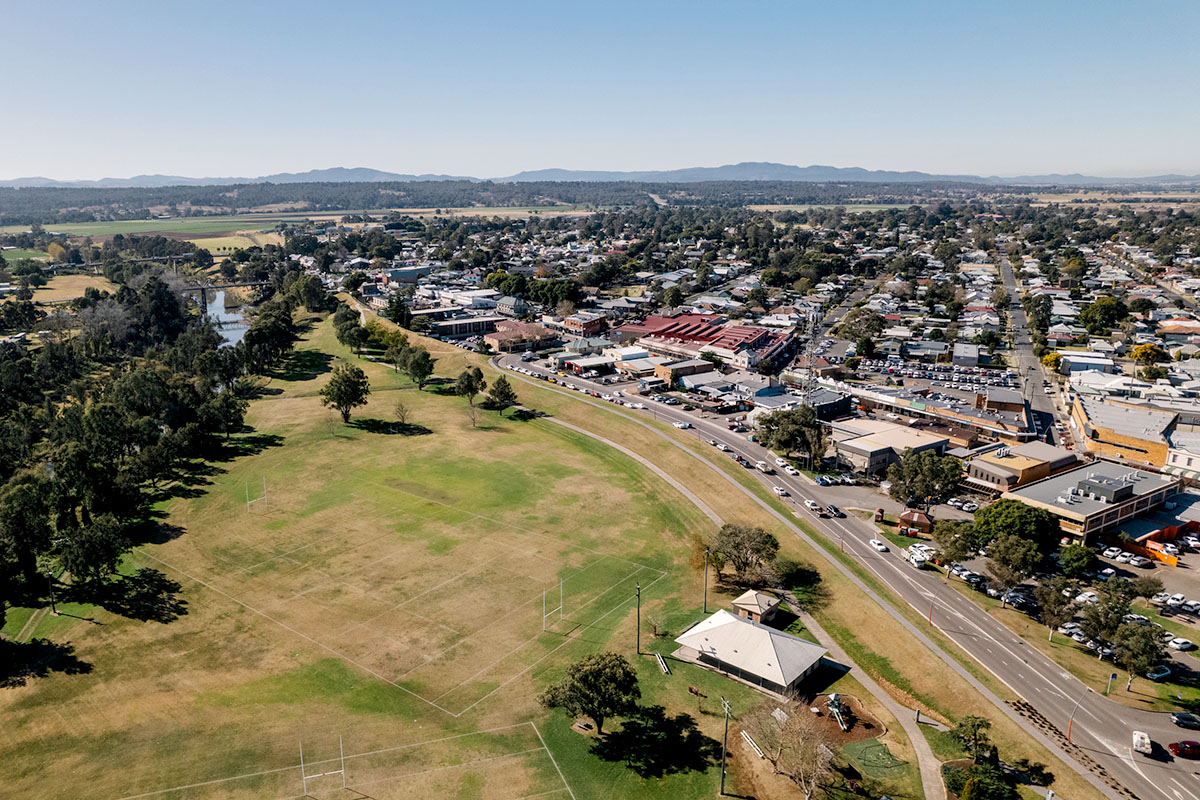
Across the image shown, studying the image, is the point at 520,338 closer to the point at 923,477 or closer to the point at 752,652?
the point at 923,477

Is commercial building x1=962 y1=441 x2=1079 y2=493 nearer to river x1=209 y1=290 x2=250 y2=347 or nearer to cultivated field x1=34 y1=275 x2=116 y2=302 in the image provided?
river x1=209 y1=290 x2=250 y2=347

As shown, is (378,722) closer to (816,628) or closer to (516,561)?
(516,561)

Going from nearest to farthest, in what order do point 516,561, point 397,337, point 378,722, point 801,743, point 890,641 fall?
point 801,743, point 378,722, point 890,641, point 516,561, point 397,337

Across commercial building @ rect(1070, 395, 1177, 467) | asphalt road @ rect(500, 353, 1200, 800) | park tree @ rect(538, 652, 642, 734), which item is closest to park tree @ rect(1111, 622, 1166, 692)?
asphalt road @ rect(500, 353, 1200, 800)

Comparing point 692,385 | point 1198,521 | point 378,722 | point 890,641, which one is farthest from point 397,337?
point 1198,521

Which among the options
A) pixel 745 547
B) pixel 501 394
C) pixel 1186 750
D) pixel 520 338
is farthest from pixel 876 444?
pixel 520 338

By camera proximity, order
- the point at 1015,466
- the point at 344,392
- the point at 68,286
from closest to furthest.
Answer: the point at 1015,466 → the point at 344,392 → the point at 68,286
